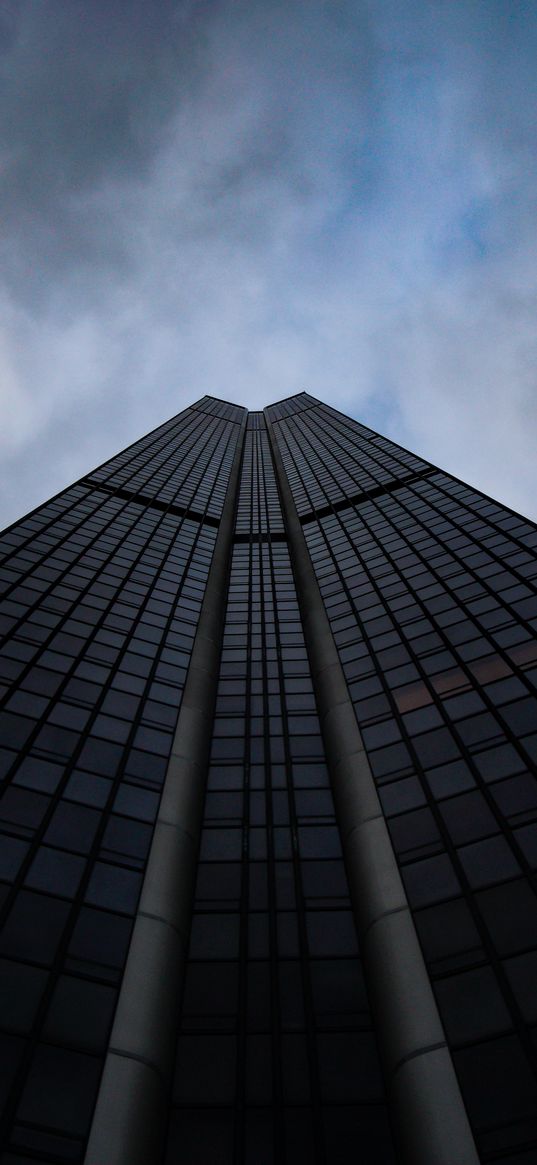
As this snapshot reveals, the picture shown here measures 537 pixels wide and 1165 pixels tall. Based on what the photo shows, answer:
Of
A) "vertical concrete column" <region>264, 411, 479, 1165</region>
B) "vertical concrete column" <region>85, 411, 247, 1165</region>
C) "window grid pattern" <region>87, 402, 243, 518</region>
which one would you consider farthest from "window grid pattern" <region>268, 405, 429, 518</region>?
"vertical concrete column" <region>85, 411, 247, 1165</region>

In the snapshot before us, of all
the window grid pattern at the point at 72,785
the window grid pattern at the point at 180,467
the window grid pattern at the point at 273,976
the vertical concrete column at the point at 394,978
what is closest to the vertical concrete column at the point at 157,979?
the window grid pattern at the point at 72,785

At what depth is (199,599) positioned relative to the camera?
48656 millimetres

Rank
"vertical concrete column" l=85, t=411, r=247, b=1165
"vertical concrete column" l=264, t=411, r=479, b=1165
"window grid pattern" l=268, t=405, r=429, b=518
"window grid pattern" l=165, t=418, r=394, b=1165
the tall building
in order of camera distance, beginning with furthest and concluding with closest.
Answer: "window grid pattern" l=268, t=405, r=429, b=518
"window grid pattern" l=165, t=418, r=394, b=1165
the tall building
"vertical concrete column" l=85, t=411, r=247, b=1165
"vertical concrete column" l=264, t=411, r=479, b=1165

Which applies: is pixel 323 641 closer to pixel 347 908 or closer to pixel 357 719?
pixel 357 719

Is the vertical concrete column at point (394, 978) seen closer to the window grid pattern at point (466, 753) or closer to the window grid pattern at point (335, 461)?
the window grid pattern at point (466, 753)

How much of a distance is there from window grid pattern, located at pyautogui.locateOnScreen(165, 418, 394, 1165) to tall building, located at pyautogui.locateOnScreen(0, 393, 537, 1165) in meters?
0.07

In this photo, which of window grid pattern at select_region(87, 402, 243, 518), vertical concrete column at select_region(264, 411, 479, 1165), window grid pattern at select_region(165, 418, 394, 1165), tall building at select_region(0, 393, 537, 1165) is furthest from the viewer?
window grid pattern at select_region(87, 402, 243, 518)

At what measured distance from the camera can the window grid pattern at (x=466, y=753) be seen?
57.3ft

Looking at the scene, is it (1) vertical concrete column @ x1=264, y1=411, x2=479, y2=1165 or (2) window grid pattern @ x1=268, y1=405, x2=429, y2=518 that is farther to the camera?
(2) window grid pattern @ x1=268, y1=405, x2=429, y2=518

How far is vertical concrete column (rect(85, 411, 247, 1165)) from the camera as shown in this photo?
16.3 metres

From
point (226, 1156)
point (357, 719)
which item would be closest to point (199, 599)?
point (357, 719)

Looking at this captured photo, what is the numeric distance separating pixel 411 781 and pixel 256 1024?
33.8 ft

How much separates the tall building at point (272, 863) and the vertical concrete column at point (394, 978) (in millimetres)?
80

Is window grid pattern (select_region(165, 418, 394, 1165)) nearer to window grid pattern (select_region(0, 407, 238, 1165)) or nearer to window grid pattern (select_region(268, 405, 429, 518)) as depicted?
window grid pattern (select_region(0, 407, 238, 1165))
